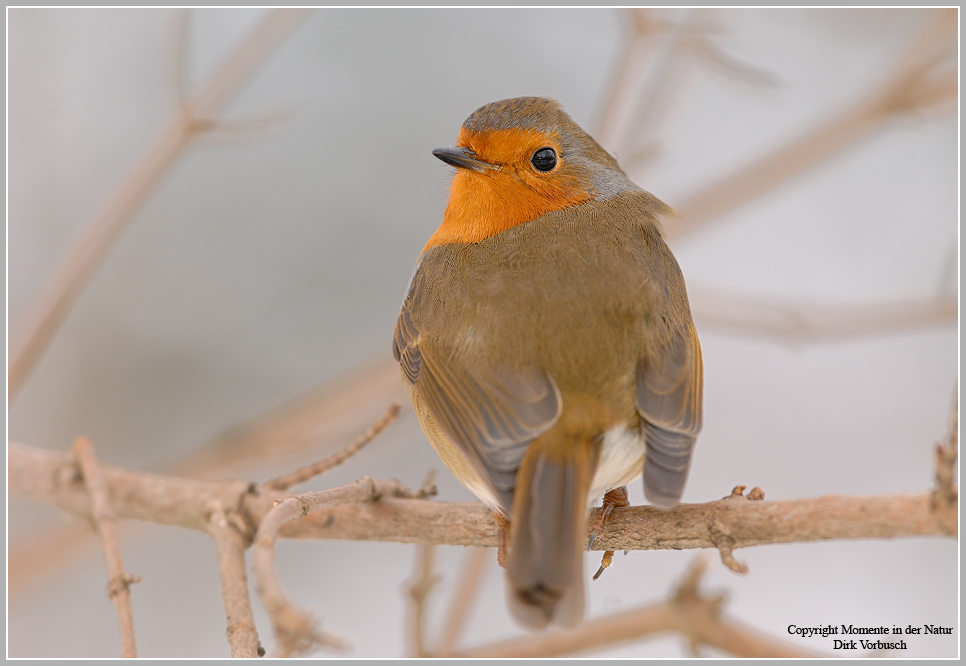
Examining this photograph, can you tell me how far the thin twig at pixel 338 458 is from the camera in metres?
2.02

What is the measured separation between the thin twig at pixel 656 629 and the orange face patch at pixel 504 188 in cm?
108

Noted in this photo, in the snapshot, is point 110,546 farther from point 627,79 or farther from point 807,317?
point 807,317

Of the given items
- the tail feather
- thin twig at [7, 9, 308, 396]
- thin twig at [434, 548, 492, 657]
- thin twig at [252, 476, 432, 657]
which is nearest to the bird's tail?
the tail feather

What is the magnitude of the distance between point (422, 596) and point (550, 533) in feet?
2.20

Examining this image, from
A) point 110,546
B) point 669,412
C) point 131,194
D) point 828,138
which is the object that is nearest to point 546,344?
point 669,412

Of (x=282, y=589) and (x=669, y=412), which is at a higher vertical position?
(x=669, y=412)

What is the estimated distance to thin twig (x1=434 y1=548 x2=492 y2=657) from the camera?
7.36ft

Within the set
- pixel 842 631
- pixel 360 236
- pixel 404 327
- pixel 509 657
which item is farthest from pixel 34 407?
pixel 842 631

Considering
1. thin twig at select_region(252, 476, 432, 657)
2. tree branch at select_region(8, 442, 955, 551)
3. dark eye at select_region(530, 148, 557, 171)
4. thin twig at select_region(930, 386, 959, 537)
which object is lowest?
thin twig at select_region(252, 476, 432, 657)

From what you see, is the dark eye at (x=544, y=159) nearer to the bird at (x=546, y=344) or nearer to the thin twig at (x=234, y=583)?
the bird at (x=546, y=344)

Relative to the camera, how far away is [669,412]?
1897 millimetres

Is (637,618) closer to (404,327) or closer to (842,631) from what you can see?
(842,631)

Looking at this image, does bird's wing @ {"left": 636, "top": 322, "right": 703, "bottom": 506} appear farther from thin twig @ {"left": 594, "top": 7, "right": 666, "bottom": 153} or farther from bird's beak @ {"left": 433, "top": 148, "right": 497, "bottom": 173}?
thin twig @ {"left": 594, "top": 7, "right": 666, "bottom": 153}

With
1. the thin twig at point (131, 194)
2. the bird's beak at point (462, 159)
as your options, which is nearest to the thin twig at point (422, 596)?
the bird's beak at point (462, 159)
